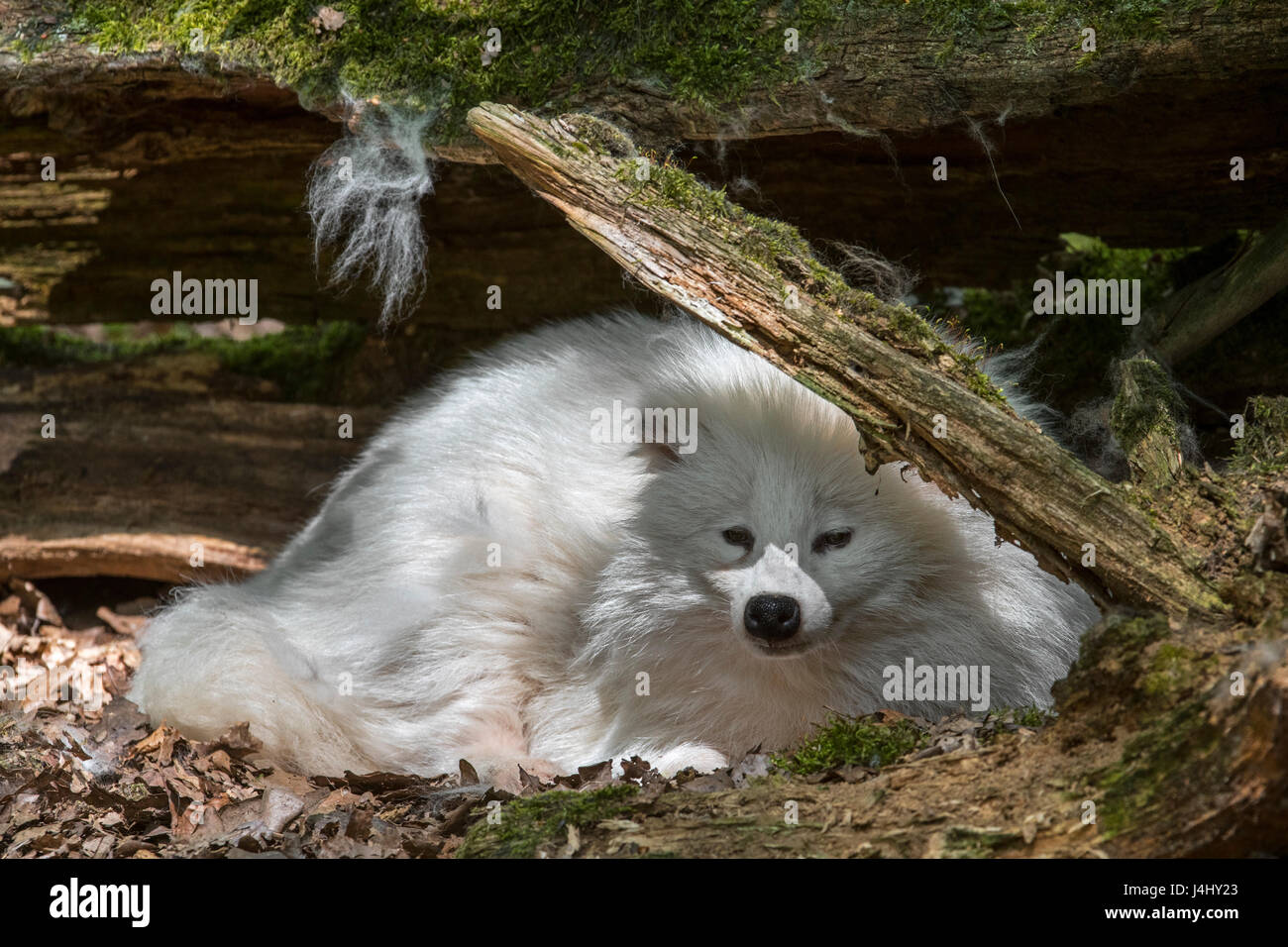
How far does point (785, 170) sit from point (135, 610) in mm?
4217

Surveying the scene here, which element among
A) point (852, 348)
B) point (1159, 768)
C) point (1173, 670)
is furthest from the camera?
point (852, 348)

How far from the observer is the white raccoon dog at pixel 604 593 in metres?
3.99

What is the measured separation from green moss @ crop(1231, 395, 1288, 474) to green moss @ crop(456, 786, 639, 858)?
78.9 inches

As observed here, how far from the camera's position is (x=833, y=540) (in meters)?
3.96

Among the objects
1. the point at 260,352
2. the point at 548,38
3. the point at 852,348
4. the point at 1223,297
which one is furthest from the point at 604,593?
the point at 260,352

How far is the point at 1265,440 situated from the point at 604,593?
7.35 feet

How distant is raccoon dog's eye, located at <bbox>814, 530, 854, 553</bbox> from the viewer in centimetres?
394

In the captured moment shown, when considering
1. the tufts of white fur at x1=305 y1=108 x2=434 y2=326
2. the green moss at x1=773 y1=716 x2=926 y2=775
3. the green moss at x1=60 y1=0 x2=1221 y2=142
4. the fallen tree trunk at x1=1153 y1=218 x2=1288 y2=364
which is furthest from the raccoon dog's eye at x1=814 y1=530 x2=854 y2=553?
the tufts of white fur at x1=305 y1=108 x2=434 y2=326

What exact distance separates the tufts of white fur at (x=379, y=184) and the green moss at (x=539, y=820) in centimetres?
214

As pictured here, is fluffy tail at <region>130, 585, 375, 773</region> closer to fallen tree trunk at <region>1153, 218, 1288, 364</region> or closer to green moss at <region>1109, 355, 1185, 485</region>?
green moss at <region>1109, 355, 1185, 485</region>

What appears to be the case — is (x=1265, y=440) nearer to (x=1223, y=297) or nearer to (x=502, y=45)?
(x=1223, y=297)

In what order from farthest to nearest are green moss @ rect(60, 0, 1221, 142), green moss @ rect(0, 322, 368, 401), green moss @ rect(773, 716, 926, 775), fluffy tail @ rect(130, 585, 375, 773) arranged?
green moss @ rect(0, 322, 368, 401) < fluffy tail @ rect(130, 585, 375, 773) < green moss @ rect(60, 0, 1221, 142) < green moss @ rect(773, 716, 926, 775)

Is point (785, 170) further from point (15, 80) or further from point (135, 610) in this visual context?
point (135, 610)

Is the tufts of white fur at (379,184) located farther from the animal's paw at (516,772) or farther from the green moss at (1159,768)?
the green moss at (1159,768)
